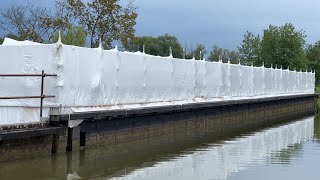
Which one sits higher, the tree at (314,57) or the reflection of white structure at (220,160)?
the tree at (314,57)

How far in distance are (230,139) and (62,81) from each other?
354 inches

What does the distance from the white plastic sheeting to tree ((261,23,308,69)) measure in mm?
34655

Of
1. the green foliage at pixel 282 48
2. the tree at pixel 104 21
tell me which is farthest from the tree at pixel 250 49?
the tree at pixel 104 21

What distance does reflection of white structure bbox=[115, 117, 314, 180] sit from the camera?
41.0 ft

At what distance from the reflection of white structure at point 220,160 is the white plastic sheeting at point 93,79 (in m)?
3.08

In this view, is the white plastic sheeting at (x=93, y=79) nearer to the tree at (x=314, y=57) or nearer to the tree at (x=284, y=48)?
the tree at (x=284, y=48)

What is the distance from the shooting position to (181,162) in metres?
14.6

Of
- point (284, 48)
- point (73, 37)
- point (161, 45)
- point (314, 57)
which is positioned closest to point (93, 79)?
point (73, 37)

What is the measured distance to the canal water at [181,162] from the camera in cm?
1226

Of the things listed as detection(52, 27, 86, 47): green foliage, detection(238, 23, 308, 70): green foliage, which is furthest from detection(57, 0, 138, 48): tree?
detection(238, 23, 308, 70): green foliage

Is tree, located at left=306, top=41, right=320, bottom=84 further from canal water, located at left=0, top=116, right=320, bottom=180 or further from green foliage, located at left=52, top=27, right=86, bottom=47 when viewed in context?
canal water, located at left=0, top=116, right=320, bottom=180

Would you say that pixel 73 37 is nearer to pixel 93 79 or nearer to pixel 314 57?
pixel 93 79

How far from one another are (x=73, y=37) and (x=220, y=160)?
20.8 m

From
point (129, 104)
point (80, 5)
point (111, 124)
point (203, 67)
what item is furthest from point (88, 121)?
point (80, 5)
